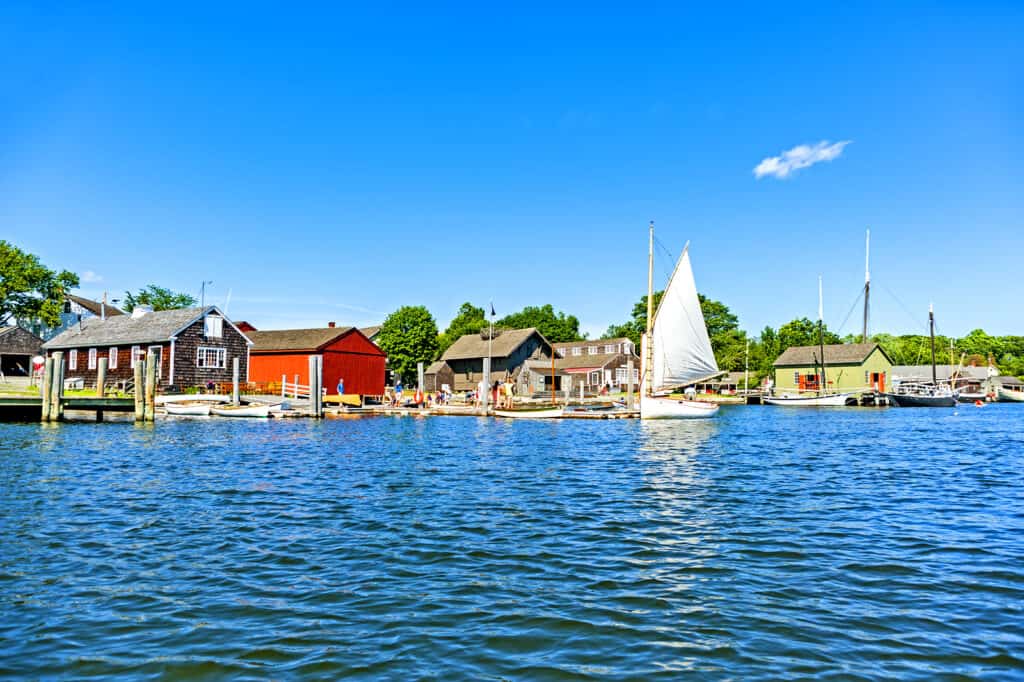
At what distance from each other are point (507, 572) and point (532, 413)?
4043cm

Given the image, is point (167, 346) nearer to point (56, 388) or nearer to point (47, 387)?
point (56, 388)

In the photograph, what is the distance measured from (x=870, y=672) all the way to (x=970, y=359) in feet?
603

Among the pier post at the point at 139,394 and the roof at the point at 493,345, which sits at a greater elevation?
the roof at the point at 493,345

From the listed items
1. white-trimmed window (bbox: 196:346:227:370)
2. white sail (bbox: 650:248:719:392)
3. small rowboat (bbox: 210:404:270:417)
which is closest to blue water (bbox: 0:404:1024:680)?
small rowboat (bbox: 210:404:270:417)

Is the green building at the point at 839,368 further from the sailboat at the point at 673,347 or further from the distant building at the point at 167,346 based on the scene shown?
the distant building at the point at 167,346

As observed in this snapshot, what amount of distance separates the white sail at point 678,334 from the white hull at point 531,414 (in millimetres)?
7287

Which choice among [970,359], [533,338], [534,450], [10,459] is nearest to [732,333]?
[533,338]

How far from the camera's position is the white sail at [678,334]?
47.5 meters

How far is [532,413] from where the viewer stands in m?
50.5

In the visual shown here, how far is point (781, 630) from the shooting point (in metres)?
7.78

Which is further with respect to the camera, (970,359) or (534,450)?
(970,359)

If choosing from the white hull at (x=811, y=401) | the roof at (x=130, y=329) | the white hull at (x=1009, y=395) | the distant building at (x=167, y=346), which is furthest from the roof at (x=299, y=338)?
the white hull at (x=1009, y=395)

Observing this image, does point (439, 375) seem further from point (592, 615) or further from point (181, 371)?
point (592, 615)

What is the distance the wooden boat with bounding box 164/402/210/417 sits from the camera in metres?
45.0
